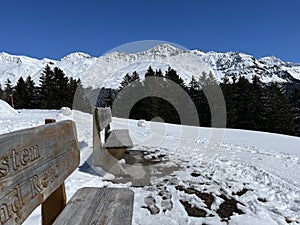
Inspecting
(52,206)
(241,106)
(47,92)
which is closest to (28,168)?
(52,206)

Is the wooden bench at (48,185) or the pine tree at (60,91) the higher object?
the pine tree at (60,91)

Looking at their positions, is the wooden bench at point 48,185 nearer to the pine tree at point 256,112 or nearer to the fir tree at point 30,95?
the pine tree at point 256,112

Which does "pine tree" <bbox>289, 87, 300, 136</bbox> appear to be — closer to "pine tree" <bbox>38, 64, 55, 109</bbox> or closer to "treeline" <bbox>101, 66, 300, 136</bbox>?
"treeline" <bbox>101, 66, 300, 136</bbox>

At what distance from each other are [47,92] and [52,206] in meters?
31.2

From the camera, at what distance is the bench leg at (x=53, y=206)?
1.56 metres

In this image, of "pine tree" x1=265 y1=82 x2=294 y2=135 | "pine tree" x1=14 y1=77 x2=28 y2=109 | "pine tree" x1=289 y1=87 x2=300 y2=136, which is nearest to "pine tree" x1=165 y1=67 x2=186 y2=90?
"pine tree" x1=265 y1=82 x2=294 y2=135

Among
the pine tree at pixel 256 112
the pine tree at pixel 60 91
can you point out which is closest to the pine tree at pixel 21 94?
the pine tree at pixel 60 91

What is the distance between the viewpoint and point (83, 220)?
1398 mm

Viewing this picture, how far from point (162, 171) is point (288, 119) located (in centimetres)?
2603

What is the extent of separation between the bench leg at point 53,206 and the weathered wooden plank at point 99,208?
0.06 meters

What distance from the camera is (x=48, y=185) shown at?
126 centimetres

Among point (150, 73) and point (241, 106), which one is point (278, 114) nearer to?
point (241, 106)

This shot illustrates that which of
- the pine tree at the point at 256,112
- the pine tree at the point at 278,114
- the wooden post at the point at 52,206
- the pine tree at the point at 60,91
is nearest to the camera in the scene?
the wooden post at the point at 52,206

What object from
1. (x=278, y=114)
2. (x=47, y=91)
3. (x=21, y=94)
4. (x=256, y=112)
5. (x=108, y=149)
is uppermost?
(x=47, y=91)
